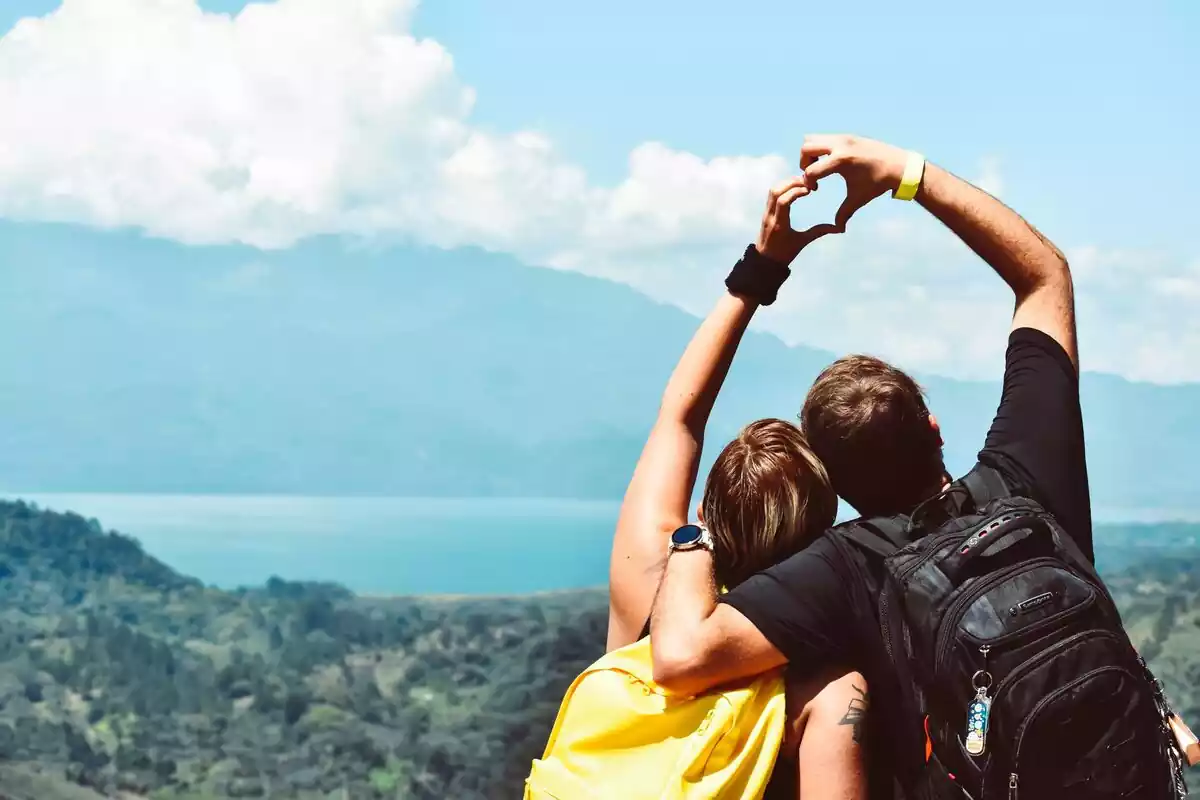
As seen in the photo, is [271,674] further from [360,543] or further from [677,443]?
[677,443]

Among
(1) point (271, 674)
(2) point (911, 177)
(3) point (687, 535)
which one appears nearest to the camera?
(3) point (687, 535)

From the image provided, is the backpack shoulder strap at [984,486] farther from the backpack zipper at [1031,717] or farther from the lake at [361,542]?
the lake at [361,542]

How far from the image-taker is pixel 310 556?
13664mm

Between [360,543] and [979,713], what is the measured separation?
42.8 ft

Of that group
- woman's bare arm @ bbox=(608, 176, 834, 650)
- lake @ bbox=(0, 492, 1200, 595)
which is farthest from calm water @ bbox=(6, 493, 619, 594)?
woman's bare arm @ bbox=(608, 176, 834, 650)

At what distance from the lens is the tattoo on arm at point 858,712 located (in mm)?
1585

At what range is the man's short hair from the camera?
1674 millimetres

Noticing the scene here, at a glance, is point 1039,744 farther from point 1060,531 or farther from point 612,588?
point 612,588

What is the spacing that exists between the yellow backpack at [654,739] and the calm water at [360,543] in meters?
8.99

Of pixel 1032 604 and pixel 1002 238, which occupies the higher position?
pixel 1002 238

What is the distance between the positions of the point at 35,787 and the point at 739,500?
8.23m

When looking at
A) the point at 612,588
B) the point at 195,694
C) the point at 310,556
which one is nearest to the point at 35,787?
the point at 195,694

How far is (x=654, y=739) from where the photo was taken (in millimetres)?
1637

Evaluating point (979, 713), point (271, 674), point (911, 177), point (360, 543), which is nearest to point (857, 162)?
point (911, 177)
